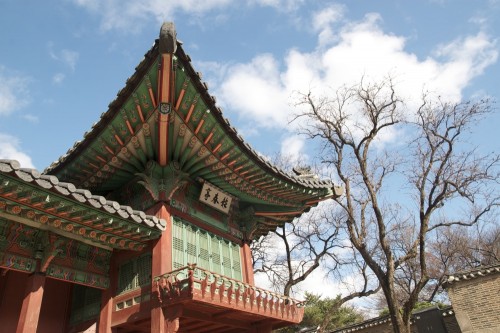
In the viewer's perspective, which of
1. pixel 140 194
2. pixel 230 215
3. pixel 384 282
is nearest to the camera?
pixel 140 194

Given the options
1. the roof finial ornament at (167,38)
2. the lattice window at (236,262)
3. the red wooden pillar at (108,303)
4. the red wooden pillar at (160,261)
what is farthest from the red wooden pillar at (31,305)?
the roof finial ornament at (167,38)

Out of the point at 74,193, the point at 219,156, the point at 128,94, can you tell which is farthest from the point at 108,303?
the point at 128,94

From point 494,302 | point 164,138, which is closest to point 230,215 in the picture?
point 164,138

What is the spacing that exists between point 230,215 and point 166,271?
346cm

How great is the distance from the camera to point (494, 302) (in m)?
16.1

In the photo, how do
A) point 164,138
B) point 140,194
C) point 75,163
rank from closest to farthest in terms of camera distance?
point 164,138
point 75,163
point 140,194

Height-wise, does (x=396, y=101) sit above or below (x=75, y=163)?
above

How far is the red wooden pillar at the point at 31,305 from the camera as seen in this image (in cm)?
711

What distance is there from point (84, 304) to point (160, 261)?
8.79 feet

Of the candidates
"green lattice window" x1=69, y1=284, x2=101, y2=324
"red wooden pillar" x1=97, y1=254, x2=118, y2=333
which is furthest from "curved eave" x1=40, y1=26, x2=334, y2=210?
"green lattice window" x1=69, y1=284, x2=101, y2=324

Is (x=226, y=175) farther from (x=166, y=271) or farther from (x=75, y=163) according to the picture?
(x=75, y=163)

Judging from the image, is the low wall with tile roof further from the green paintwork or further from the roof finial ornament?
the roof finial ornament

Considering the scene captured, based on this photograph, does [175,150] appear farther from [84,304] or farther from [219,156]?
[84,304]

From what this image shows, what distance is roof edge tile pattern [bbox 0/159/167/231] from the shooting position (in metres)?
6.03
